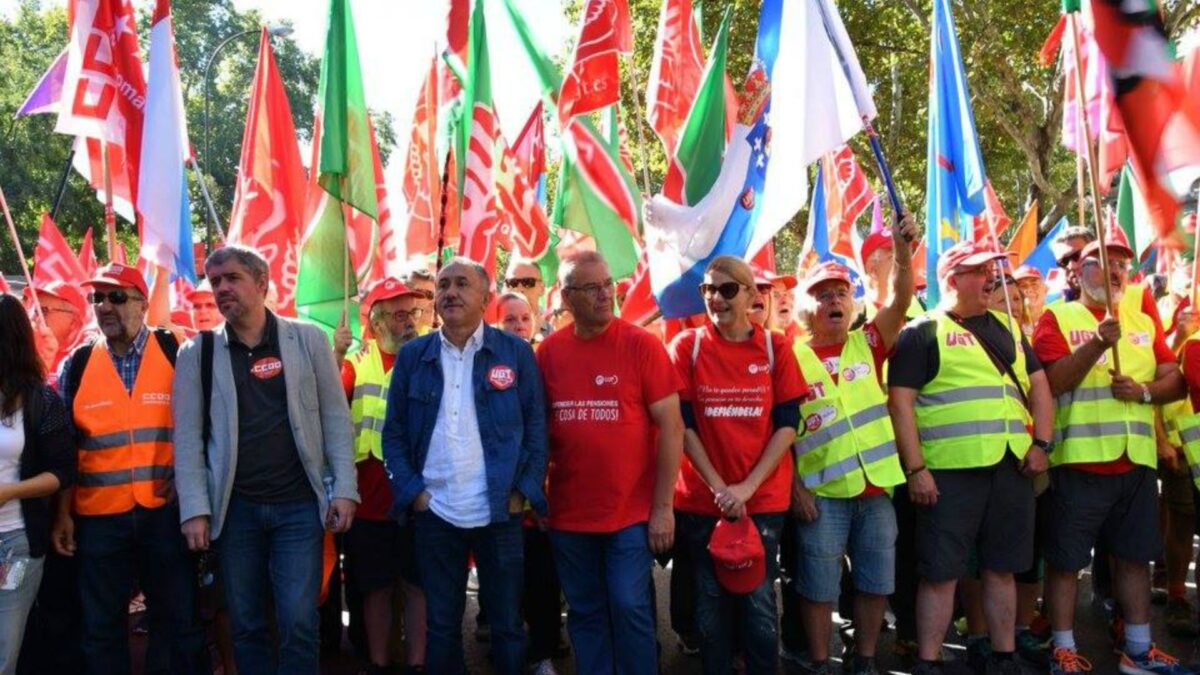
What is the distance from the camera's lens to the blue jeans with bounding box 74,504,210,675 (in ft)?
12.8

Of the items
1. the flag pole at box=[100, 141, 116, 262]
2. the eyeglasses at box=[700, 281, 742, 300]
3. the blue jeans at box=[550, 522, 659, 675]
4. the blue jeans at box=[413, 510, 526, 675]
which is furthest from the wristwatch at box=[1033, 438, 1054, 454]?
the flag pole at box=[100, 141, 116, 262]

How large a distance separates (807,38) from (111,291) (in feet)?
10.9

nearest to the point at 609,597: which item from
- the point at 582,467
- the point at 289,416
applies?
the point at 582,467

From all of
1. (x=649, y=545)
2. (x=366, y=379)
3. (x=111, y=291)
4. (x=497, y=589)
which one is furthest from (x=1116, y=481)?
(x=111, y=291)

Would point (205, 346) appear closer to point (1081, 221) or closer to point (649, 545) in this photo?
point (649, 545)

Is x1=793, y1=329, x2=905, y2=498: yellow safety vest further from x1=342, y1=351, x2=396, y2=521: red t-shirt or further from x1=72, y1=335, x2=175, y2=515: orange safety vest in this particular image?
x1=72, y1=335, x2=175, y2=515: orange safety vest

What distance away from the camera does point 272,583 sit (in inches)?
151

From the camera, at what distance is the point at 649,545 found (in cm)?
388

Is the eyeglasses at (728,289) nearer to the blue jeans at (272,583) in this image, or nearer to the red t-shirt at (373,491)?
the red t-shirt at (373,491)

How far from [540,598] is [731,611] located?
3.73ft

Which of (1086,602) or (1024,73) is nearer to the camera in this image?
(1086,602)

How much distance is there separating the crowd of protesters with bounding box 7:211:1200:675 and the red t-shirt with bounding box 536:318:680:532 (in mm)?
12

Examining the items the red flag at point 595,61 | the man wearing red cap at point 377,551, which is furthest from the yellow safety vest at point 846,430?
the red flag at point 595,61

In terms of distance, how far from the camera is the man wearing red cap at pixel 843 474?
4.19m
